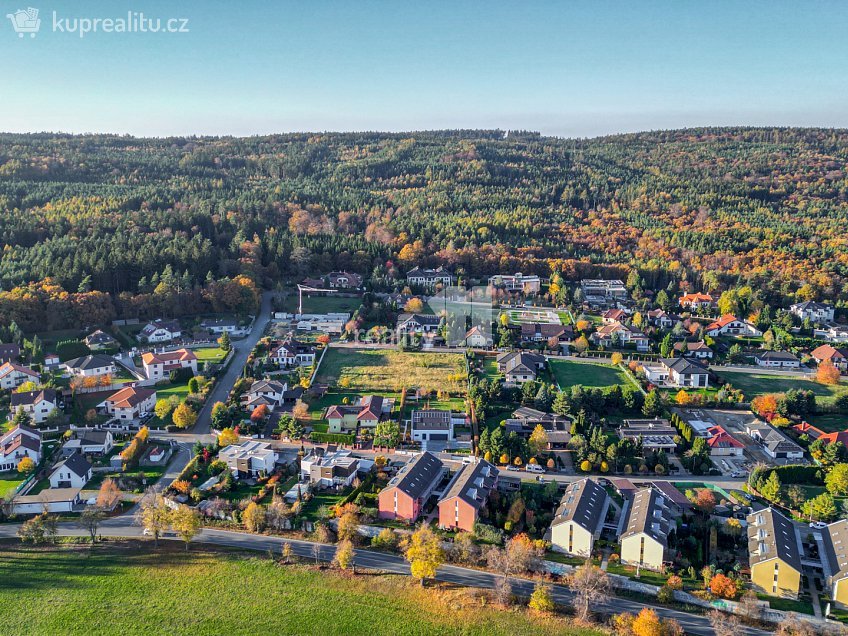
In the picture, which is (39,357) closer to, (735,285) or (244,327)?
(244,327)

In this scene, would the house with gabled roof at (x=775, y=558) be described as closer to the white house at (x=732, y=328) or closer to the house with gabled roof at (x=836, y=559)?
the house with gabled roof at (x=836, y=559)

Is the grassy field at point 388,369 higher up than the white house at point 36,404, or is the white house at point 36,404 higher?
the white house at point 36,404

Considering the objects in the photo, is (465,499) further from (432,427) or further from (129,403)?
(129,403)

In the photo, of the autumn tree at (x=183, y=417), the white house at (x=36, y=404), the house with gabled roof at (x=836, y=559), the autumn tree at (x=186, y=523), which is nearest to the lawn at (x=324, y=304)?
the autumn tree at (x=183, y=417)

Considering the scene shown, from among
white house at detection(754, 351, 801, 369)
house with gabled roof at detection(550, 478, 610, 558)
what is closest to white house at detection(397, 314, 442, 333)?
white house at detection(754, 351, 801, 369)

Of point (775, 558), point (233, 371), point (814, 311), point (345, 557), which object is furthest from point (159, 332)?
point (814, 311)
